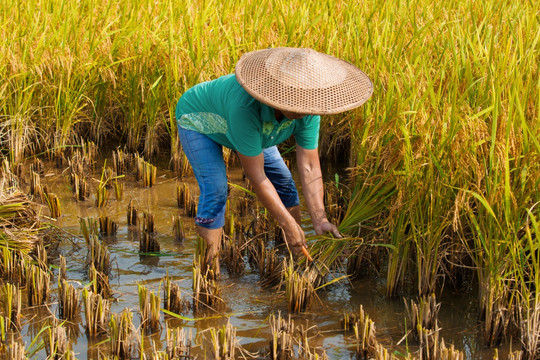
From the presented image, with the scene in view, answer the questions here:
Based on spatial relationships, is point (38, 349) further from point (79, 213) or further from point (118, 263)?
point (79, 213)

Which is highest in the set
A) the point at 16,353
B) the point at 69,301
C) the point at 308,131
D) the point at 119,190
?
the point at 308,131

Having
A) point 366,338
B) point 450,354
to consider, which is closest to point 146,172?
point 366,338

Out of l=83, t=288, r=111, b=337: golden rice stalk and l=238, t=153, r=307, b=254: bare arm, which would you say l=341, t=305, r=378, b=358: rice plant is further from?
l=83, t=288, r=111, b=337: golden rice stalk

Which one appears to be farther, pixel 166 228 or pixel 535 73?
pixel 166 228

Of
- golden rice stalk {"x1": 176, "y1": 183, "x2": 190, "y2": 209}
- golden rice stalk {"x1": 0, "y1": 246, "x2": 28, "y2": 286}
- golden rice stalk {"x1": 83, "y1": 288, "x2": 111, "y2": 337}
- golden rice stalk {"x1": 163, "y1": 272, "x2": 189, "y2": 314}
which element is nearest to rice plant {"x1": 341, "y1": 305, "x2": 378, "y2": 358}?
golden rice stalk {"x1": 163, "y1": 272, "x2": 189, "y2": 314}

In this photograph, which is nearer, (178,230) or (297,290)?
(297,290)

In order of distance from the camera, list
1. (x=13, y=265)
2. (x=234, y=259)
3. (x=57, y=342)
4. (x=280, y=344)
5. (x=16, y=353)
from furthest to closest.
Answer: (x=234, y=259) → (x=13, y=265) → (x=280, y=344) → (x=57, y=342) → (x=16, y=353)

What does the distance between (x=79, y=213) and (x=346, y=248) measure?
1.99 meters

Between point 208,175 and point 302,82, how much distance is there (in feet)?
2.63

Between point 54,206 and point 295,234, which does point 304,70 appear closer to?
point 295,234

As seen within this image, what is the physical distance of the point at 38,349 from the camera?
9.12ft

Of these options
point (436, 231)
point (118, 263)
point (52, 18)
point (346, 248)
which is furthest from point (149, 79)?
point (436, 231)

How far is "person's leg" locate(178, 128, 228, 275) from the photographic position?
326 centimetres

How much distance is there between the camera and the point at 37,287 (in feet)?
10.3
